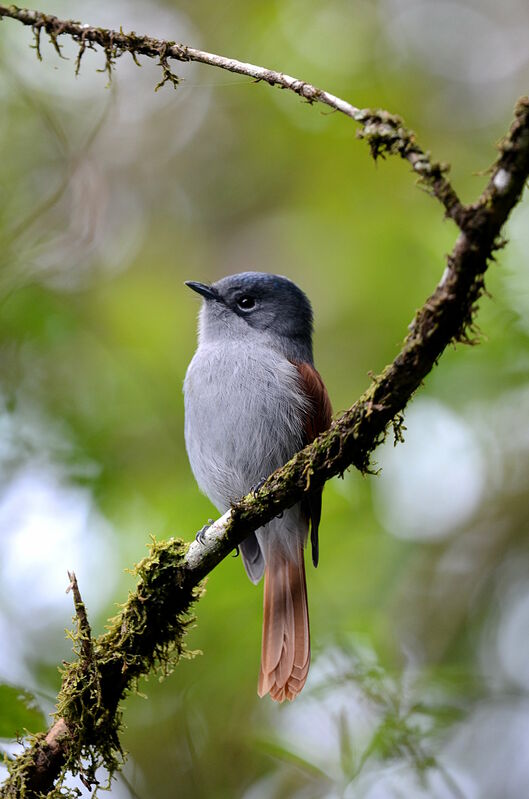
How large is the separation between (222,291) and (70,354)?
1829 mm

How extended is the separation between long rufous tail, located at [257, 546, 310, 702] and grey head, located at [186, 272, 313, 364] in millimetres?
990

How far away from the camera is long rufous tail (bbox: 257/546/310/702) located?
351cm

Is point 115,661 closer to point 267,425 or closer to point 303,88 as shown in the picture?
point 267,425

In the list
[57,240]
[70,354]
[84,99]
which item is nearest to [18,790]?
[70,354]

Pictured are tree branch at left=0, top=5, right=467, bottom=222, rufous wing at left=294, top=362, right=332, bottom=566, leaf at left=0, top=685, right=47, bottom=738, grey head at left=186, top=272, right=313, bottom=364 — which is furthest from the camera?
→ grey head at left=186, top=272, right=313, bottom=364

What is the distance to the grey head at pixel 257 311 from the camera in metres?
4.00

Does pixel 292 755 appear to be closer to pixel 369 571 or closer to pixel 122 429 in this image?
pixel 369 571

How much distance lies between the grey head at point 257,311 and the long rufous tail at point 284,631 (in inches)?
39.0

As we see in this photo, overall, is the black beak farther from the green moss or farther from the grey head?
the green moss

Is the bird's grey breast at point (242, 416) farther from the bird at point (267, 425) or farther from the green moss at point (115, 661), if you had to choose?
the green moss at point (115, 661)

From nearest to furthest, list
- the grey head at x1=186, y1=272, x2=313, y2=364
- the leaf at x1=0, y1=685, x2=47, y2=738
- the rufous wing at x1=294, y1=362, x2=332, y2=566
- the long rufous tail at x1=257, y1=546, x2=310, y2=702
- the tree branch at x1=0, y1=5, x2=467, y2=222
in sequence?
the tree branch at x1=0, y1=5, x2=467, y2=222 < the leaf at x1=0, y1=685, x2=47, y2=738 < the long rufous tail at x1=257, y1=546, x2=310, y2=702 < the rufous wing at x1=294, y1=362, x2=332, y2=566 < the grey head at x1=186, y1=272, x2=313, y2=364

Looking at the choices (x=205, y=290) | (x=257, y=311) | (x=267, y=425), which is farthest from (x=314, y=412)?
(x=205, y=290)

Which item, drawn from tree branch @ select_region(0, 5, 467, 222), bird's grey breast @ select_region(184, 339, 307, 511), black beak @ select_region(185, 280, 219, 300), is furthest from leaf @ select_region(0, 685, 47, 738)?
black beak @ select_region(185, 280, 219, 300)

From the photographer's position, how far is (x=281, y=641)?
3586 mm
